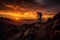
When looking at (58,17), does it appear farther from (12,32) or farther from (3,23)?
(3,23)

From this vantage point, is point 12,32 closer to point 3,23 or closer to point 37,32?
point 3,23

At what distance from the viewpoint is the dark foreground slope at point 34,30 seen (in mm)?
32825

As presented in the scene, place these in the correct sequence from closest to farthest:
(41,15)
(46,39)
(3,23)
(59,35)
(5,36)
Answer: (59,35) < (46,39) < (41,15) < (5,36) < (3,23)

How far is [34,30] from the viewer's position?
38.4 meters

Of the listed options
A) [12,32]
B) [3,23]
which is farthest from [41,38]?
[3,23]

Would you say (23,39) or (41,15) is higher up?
(41,15)

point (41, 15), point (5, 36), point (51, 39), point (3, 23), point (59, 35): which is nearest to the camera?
point (59, 35)

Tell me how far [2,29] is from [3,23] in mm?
2414

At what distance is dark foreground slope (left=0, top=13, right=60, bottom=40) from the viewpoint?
32.8 metres

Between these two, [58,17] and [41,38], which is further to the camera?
[58,17]

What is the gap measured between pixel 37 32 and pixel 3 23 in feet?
50.5

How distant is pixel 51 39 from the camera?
103ft

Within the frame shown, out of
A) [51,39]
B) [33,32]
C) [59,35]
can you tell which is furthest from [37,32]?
[59,35]

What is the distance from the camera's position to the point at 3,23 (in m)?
47.9
